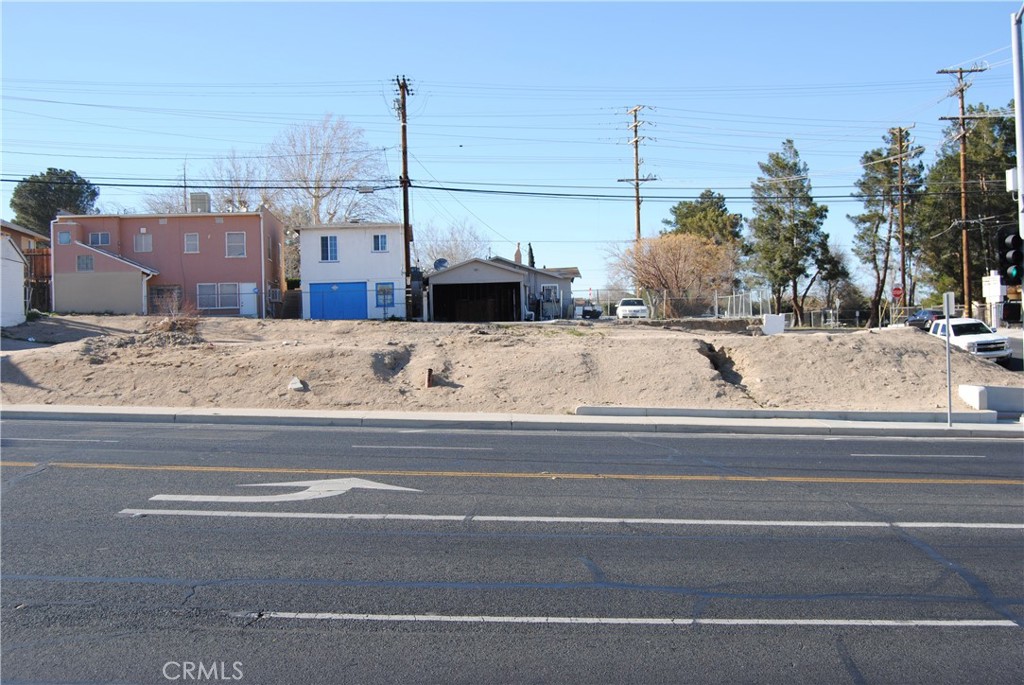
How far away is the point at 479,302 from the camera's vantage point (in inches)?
1959

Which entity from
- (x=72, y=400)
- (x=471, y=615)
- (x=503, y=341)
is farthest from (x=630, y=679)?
(x=503, y=341)

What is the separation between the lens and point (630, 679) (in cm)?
496

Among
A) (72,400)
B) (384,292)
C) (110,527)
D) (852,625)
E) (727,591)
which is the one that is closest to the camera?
(852,625)

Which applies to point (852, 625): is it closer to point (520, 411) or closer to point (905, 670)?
point (905, 670)

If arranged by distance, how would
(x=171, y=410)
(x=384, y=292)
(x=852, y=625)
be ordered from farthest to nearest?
(x=384, y=292)
(x=171, y=410)
(x=852, y=625)

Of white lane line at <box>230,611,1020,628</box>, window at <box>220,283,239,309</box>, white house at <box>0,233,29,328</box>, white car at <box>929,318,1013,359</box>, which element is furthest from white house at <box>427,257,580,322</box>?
white lane line at <box>230,611,1020,628</box>

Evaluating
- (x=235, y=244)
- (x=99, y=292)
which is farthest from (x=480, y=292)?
(x=99, y=292)

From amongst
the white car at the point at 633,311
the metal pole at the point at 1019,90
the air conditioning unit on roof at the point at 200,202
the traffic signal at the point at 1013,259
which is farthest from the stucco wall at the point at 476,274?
the traffic signal at the point at 1013,259

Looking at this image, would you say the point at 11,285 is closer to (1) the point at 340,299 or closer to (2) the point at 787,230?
(1) the point at 340,299

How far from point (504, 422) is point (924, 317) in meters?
40.6

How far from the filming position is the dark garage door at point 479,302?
1953 inches

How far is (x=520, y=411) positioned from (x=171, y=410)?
7.92 metres

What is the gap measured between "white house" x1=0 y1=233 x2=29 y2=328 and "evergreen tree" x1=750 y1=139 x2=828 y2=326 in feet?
168

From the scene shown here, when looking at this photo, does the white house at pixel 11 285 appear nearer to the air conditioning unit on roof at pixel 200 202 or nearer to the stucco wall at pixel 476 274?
the air conditioning unit on roof at pixel 200 202
